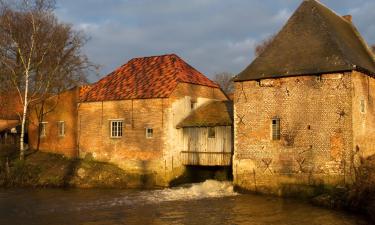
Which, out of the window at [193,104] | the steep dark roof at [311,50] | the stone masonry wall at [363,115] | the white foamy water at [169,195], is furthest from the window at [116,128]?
the stone masonry wall at [363,115]

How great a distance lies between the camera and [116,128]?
26.5 m

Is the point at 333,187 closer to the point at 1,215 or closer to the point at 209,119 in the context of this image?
the point at 209,119

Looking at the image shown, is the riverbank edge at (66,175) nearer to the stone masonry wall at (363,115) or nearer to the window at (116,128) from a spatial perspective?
the window at (116,128)

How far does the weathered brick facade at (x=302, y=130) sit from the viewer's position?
18875 mm

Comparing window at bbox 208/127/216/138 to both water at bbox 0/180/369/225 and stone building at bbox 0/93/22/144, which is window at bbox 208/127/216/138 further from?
stone building at bbox 0/93/22/144

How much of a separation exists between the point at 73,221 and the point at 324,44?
12782 mm

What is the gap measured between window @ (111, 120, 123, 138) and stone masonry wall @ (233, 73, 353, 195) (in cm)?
766

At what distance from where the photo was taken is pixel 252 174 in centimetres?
2095

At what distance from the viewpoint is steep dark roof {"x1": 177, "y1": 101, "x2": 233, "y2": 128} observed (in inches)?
945

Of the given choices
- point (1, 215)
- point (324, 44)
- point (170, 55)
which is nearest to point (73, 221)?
point (1, 215)

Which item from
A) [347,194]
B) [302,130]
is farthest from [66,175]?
[347,194]

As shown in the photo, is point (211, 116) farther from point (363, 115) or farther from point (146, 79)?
point (363, 115)

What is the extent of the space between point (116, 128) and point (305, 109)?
11367 mm

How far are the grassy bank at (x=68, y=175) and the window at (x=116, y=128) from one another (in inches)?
68.4
